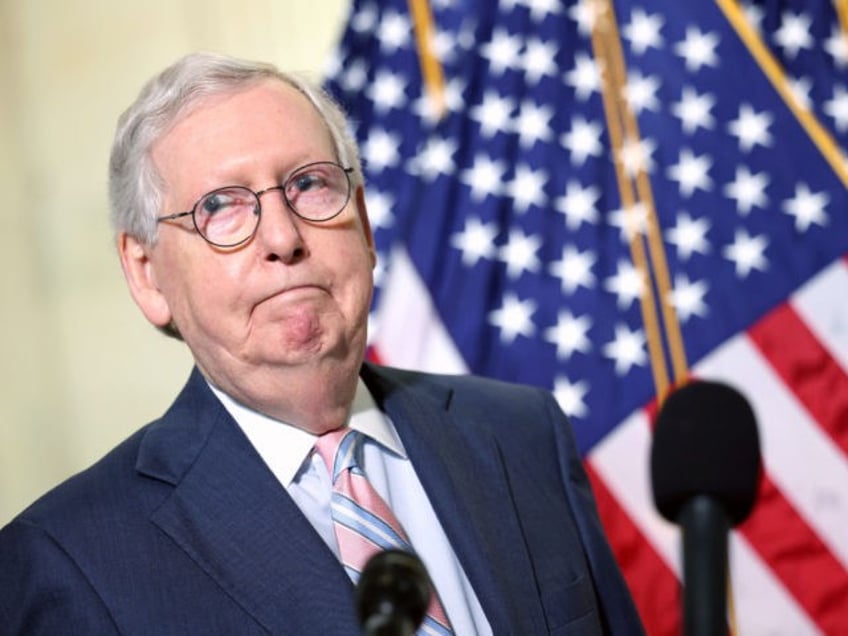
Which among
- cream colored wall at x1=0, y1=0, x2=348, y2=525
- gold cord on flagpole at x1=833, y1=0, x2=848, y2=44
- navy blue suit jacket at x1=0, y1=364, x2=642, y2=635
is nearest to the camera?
navy blue suit jacket at x1=0, y1=364, x2=642, y2=635

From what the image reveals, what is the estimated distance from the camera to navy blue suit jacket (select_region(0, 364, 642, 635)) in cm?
181

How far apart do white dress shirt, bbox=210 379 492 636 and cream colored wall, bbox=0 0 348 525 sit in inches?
82.7

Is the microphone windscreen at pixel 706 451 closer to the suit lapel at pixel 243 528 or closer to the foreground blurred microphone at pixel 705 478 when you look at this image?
the foreground blurred microphone at pixel 705 478

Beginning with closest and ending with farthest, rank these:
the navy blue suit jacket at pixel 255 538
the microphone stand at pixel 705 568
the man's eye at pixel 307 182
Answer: the microphone stand at pixel 705 568 → the navy blue suit jacket at pixel 255 538 → the man's eye at pixel 307 182

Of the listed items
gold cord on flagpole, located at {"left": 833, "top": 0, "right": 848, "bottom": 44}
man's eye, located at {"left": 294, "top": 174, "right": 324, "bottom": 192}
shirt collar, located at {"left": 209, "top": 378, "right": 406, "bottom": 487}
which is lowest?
shirt collar, located at {"left": 209, "top": 378, "right": 406, "bottom": 487}

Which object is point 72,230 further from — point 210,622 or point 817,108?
point 210,622

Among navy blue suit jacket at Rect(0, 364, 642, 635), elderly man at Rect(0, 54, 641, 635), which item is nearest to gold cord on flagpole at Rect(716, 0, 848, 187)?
navy blue suit jacket at Rect(0, 364, 642, 635)

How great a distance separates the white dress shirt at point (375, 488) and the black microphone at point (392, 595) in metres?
0.78

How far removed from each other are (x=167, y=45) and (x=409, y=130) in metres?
0.79

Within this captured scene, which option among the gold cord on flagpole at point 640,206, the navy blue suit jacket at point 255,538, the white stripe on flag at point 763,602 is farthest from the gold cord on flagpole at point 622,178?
the navy blue suit jacket at point 255,538

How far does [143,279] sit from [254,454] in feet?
0.98

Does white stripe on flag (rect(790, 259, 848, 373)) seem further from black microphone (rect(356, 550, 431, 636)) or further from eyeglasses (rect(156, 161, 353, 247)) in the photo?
black microphone (rect(356, 550, 431, 636))

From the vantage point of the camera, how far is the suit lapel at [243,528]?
1.83 meters

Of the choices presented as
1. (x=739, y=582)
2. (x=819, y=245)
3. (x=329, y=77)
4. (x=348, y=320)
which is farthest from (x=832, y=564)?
(x=348, y=320)
